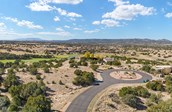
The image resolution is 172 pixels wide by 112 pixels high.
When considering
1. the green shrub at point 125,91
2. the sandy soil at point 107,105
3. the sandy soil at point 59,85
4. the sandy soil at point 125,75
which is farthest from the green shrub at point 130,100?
the sandy soil at point 125,75

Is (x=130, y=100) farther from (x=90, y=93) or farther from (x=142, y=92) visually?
(x=90, y=93)

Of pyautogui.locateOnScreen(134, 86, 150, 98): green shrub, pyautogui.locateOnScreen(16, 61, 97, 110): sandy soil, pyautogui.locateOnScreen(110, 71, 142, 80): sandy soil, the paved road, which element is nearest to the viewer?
the paved road

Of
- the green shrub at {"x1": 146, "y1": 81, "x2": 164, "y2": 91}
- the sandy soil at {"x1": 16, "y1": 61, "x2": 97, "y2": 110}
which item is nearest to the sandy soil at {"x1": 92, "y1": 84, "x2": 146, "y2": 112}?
the sandy soil at {"x1": 16, "y1": 61, "x2": 97, "y2": 110}

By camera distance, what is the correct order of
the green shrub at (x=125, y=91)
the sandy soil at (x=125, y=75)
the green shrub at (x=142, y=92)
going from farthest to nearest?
the sandy soil at (x=125, y=75) < the green shrub at (x=142, y=92) < the green shrub at (x=125, y=91)

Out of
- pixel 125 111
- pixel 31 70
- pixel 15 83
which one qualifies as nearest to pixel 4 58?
pixel 31 70

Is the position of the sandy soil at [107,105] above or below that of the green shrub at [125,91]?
below

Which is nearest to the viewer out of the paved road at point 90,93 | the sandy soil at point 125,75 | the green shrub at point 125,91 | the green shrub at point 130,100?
the paved road at point 90,93

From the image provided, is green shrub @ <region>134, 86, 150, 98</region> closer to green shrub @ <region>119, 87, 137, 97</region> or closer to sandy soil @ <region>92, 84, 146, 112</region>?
green shrub @ <region>119, 87, 137, 97</region>

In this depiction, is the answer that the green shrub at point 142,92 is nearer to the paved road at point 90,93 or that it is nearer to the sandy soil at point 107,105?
the sandy soil at point 107,105

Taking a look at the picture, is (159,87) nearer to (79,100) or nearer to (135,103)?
(135,103)

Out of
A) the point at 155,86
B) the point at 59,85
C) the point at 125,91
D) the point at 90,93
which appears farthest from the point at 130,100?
A: the point at 59,85

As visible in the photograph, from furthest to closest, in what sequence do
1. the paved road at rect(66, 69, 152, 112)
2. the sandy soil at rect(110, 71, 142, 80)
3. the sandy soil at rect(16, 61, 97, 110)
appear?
the sandy soil at rect(110, 71, 142, 80)
the sandy soil at rect(16, 61, 97, 110)
the paved road at rect(66, 69, 152, 112)

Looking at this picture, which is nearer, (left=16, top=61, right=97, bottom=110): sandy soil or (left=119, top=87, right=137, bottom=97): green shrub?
(left=16, top=61, right=97, bottom=110): sandy soil
